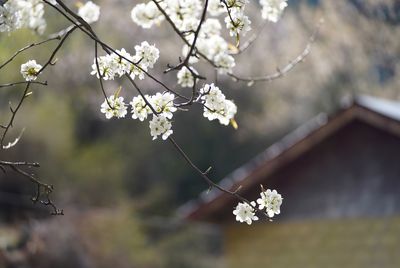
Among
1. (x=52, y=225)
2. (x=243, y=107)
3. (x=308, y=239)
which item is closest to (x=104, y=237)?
(x=52, y=225)

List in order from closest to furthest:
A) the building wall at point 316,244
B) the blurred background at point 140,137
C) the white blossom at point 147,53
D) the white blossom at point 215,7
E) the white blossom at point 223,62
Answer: the white blossom at point 223,62 → the white blossom at point 147,53 → the white blossom at point 215,7 → the building wall at point 316,244 → the blurred background at point 140,137

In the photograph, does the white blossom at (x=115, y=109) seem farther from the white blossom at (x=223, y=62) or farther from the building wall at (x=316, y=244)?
the building wall at (x=316, y=244)

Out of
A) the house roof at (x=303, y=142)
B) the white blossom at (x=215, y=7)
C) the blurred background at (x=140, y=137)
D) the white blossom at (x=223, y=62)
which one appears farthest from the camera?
the blurred background at (x=140, y=137)

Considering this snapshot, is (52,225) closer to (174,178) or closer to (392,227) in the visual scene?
(174,178)

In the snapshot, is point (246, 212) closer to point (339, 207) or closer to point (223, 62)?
point (223, 62)

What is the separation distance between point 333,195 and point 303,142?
2.08 feet

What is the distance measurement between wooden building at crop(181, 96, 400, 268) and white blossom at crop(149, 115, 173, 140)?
5099mm

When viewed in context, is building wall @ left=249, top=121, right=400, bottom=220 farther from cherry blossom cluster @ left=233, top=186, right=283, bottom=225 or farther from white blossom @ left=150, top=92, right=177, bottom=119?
white blossom @ left=150, top=92, right=177, bottom=119

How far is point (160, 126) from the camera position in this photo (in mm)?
2668

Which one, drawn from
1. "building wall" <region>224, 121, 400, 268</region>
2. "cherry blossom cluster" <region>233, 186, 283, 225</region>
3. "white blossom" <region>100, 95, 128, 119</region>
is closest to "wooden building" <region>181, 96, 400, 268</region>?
"building wall" <region>224, 121, 400, 268</region>

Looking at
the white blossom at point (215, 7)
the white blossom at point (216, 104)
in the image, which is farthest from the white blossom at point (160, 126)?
the white blossom at point (215, 7)

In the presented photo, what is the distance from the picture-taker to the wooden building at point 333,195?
779cm

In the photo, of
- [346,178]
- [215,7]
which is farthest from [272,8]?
[346,178]

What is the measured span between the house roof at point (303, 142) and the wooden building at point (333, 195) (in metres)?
0.01
